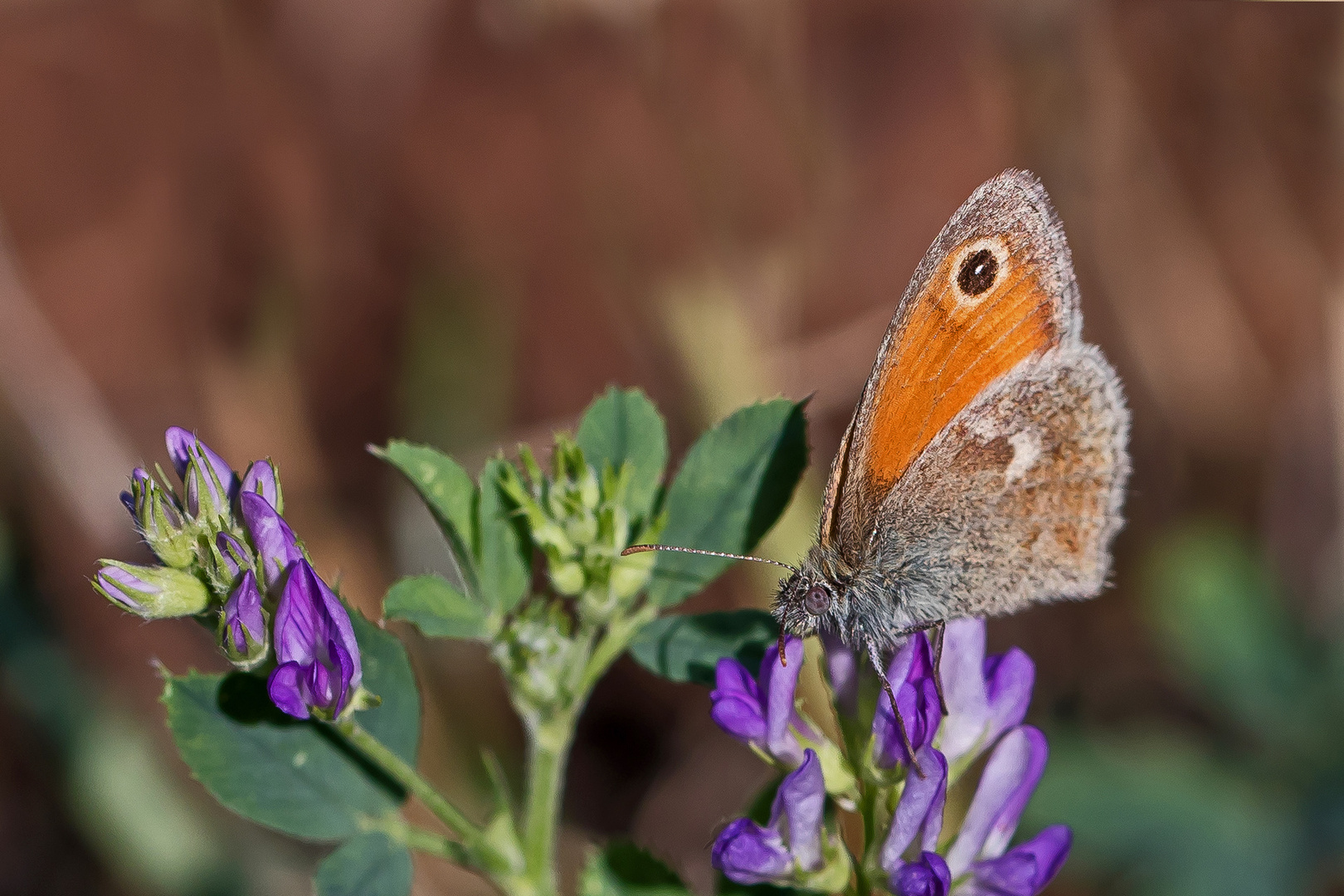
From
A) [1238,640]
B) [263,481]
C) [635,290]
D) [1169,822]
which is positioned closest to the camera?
[263,481]

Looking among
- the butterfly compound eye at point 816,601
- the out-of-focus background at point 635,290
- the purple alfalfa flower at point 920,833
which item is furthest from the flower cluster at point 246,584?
the out-of-focus background at point 635,290

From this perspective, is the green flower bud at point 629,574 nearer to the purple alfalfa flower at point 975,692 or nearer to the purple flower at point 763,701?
the purple flower at point 763,701

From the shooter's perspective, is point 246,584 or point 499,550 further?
point 499,550

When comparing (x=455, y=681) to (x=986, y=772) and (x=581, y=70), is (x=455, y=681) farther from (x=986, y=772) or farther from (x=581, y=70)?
(x=581, y=70)

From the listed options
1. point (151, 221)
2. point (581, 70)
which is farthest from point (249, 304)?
point (581, 70)

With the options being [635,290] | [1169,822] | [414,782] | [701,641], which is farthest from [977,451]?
[635,290]

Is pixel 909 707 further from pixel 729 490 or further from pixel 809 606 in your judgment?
pixel 729 490

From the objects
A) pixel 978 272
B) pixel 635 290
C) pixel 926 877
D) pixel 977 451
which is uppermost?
pixel 635 290
